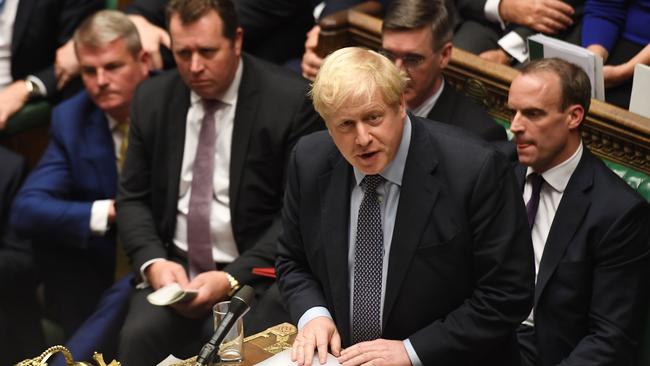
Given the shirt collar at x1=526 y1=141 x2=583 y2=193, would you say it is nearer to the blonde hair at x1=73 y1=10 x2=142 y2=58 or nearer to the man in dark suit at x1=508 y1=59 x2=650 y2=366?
the man in dark suit at x1=508 y1=59 x2=650 y2=366

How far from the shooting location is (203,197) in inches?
121

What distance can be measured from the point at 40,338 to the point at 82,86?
0.91 m

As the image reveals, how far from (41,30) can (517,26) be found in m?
1.74

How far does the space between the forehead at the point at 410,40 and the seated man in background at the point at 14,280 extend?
4.82 ft

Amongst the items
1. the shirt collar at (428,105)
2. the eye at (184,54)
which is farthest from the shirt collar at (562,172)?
the eye at (184,54)

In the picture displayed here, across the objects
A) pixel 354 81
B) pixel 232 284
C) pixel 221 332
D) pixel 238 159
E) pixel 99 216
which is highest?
pixel 354 81

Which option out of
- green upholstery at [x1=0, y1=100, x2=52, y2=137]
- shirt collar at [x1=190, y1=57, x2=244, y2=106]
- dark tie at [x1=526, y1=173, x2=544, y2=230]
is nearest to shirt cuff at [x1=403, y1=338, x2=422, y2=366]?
dark tie at [x1=526, y1=173, x2=544, y2=230]

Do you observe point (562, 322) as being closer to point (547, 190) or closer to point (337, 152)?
point (547, 190)

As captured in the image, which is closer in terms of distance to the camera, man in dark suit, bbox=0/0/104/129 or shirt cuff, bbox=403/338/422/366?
shirt cuff, bbox=403/338/422/366

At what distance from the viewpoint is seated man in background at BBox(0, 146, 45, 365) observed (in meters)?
3.60

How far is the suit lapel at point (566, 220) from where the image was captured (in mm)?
2539

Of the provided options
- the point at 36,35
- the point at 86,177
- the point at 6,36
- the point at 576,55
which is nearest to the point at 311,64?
the point at 86,177

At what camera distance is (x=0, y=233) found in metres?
3.65

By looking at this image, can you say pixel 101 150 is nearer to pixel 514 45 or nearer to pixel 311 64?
pixel 311 64
